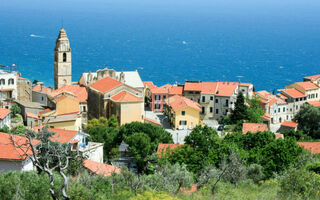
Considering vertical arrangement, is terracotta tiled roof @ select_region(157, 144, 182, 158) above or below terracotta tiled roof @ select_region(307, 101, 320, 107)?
below

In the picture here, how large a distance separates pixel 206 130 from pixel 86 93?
1971cm

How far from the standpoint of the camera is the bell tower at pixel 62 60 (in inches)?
2062

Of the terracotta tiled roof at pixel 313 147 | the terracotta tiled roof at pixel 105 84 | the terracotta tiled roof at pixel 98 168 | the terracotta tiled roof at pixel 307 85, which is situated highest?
the terracotta tiled roof at pixel 307 85

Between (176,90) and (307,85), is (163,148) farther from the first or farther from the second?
(307,85)

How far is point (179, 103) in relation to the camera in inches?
2010

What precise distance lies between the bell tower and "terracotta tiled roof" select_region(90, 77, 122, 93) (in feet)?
16.3

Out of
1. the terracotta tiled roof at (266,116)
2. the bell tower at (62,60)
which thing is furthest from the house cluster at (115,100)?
the terracotta tiled roof at (266,116)

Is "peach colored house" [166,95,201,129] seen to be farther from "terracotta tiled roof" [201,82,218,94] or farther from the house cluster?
"terracotta tiled roof" [201,82,218,94]

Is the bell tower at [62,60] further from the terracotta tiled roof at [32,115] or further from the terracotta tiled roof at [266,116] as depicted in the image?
the terracotta tiled roof at [266,116]

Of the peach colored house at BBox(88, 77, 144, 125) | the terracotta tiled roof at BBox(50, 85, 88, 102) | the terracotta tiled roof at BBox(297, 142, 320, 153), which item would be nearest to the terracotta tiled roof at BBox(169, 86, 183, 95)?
the peach colored house at BBox(88, 77, 144, 125)

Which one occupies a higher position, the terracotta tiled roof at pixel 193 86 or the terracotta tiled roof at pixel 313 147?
the terracotta tiled roof at pixel 193 86

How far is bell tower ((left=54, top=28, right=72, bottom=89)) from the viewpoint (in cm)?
5238

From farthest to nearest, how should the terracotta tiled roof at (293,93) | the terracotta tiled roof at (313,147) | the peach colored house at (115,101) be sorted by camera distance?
the terracotta tiled roof at (293,93) < the peach colored house at (115,101) < the terracotta tiled roof at (313,147)

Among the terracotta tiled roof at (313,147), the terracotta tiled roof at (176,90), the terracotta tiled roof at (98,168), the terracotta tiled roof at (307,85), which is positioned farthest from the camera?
the terracotta tiled roof at (307,85)
